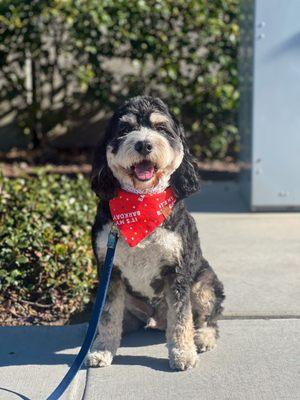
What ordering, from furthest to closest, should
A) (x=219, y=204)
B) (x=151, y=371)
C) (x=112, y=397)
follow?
(x=219, y=204), (x=151, y=371), (x=112, y=397)

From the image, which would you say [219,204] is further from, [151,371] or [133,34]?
[151,371]

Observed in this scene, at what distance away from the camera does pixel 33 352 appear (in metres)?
4.53

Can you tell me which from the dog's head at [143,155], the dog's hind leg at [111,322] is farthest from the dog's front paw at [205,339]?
the dog's head at [143,155]

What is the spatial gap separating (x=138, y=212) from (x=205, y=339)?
0.84m

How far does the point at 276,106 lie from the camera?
7.51 m

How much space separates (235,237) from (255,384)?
3019 mm

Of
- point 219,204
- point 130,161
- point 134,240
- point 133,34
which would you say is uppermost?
point 133,34

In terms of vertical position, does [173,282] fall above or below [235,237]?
above

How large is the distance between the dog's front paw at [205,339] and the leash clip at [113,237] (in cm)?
76

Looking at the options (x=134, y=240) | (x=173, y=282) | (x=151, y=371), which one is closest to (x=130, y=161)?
(x=134, y=240)

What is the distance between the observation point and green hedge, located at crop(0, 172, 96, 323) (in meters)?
5.22

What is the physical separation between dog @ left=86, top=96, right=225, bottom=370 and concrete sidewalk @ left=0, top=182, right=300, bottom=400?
139 millimetres

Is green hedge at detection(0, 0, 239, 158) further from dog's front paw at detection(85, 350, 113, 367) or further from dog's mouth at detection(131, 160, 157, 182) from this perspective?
dog's front paw at detection(85, 350, 113, 367)

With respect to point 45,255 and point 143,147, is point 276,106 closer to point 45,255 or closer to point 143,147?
point 45,255
